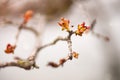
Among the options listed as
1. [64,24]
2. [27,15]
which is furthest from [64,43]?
[27,15]

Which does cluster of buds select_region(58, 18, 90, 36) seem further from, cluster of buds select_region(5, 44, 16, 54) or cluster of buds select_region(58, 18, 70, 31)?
cluster of buds select_region(5, 44, 16, 54)

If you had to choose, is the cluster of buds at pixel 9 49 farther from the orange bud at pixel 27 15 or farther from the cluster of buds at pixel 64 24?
the cluster of buds at pixel 64 24

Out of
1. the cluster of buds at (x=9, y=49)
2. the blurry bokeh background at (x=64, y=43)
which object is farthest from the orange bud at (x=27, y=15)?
the cluster of buds at (x=9, y=49)

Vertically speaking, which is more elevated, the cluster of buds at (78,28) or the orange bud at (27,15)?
the orange bud at (27,15)

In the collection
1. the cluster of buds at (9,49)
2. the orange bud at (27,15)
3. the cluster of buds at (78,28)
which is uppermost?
the orange bud at (27,15)

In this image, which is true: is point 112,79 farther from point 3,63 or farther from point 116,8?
point 3,63

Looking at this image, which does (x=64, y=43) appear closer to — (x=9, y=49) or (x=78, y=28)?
(x=78, y=28)

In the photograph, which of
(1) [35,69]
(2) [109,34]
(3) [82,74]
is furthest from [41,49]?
(2) [109,34]

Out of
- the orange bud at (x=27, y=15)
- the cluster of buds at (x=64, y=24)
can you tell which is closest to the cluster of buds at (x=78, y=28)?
the cluster of buds at (x=64, y=24)

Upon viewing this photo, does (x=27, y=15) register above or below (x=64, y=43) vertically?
above
